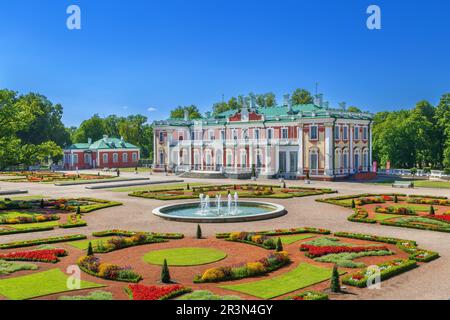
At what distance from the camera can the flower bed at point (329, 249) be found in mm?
20062

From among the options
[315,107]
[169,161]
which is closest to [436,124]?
[315,107]

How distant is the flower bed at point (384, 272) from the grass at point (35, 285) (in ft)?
28.2

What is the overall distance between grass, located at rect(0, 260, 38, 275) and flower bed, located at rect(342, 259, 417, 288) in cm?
1176

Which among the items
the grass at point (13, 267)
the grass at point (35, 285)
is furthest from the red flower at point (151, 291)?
the grass at point (13, 267)

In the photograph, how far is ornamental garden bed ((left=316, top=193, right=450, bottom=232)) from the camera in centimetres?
2751

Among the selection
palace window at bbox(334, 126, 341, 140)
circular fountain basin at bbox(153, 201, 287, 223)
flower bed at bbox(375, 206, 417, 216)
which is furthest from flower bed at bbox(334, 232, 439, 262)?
palace window at bbox(334, 126, 341, 140)

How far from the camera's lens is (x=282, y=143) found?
66.1 metres

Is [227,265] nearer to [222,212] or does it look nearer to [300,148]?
[222,212]

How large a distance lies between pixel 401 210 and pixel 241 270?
59.9ft

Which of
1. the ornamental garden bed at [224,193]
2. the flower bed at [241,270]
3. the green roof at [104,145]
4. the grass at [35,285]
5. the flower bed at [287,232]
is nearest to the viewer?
the grass at [35,285]

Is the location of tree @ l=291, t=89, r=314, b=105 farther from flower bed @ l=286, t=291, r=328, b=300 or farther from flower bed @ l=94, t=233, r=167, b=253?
flower bed @ l=286, t=291, r=328, b=300

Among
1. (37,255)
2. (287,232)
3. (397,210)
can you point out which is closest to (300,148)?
(397,210)

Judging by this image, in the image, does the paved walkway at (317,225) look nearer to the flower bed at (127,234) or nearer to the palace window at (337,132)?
the flower bed at (127,234)
